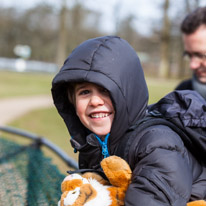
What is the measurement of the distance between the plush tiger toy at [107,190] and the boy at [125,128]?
0.19 feet

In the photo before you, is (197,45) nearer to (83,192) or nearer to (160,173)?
(160,173)

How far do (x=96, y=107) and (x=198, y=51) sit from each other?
1293 mm

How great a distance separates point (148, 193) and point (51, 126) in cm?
685

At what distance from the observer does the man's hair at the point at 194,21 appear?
2520 mm

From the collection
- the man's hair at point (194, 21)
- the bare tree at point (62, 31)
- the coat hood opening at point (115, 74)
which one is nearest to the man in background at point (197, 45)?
the man's hair at point (194, 21)

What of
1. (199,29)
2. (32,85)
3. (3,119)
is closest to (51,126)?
(3,119)

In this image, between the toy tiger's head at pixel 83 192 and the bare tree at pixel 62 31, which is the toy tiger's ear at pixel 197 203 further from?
the bare tree at pixel 62 31

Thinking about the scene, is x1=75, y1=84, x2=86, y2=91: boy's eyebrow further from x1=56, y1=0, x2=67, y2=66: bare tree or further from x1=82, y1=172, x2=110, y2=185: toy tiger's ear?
x1=56, y1=0, x2=67, y2=66: bare tree

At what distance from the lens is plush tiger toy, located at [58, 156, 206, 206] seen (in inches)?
49.7

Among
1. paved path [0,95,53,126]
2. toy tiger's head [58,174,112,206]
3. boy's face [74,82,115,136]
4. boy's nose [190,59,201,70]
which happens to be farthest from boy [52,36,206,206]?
paved path [0,95,53,126]

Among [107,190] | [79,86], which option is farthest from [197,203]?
[79,86]

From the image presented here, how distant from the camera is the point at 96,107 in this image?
5.09 ft

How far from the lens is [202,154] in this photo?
1455 millimetres

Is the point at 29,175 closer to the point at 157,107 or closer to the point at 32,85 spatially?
the point at 157,107
